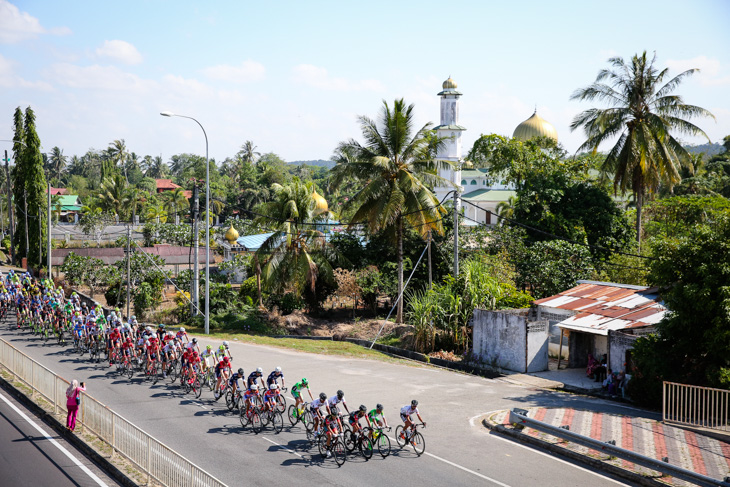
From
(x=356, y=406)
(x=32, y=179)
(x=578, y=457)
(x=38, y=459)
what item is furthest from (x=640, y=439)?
(x=32, y=179)

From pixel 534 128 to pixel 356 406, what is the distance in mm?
65070

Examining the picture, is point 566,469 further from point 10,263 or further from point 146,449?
point 10,263

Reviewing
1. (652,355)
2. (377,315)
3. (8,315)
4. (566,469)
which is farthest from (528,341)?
(8,315)

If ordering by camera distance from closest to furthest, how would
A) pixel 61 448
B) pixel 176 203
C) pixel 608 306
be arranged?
pixel 61 448, pixel 608 306, pixel 176 203

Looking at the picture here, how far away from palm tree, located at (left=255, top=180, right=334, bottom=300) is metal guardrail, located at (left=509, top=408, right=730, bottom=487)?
18.7m

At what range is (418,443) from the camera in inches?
508

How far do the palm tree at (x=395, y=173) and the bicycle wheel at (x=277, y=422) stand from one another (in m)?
15.2

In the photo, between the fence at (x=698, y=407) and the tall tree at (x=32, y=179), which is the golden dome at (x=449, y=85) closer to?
the tall tree at (x=32, y=179)

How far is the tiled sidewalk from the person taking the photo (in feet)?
38.6

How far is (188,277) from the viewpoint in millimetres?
35312

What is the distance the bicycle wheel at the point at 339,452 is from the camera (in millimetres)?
12178

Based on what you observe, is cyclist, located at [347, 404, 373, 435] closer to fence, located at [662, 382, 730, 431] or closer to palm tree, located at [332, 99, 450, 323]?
fence, located at [662, 382, 730, 431]

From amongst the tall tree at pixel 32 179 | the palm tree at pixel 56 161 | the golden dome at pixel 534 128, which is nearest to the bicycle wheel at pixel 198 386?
the tall tree at pixel 32 179

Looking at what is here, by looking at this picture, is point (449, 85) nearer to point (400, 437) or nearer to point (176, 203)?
point (176, 203)
